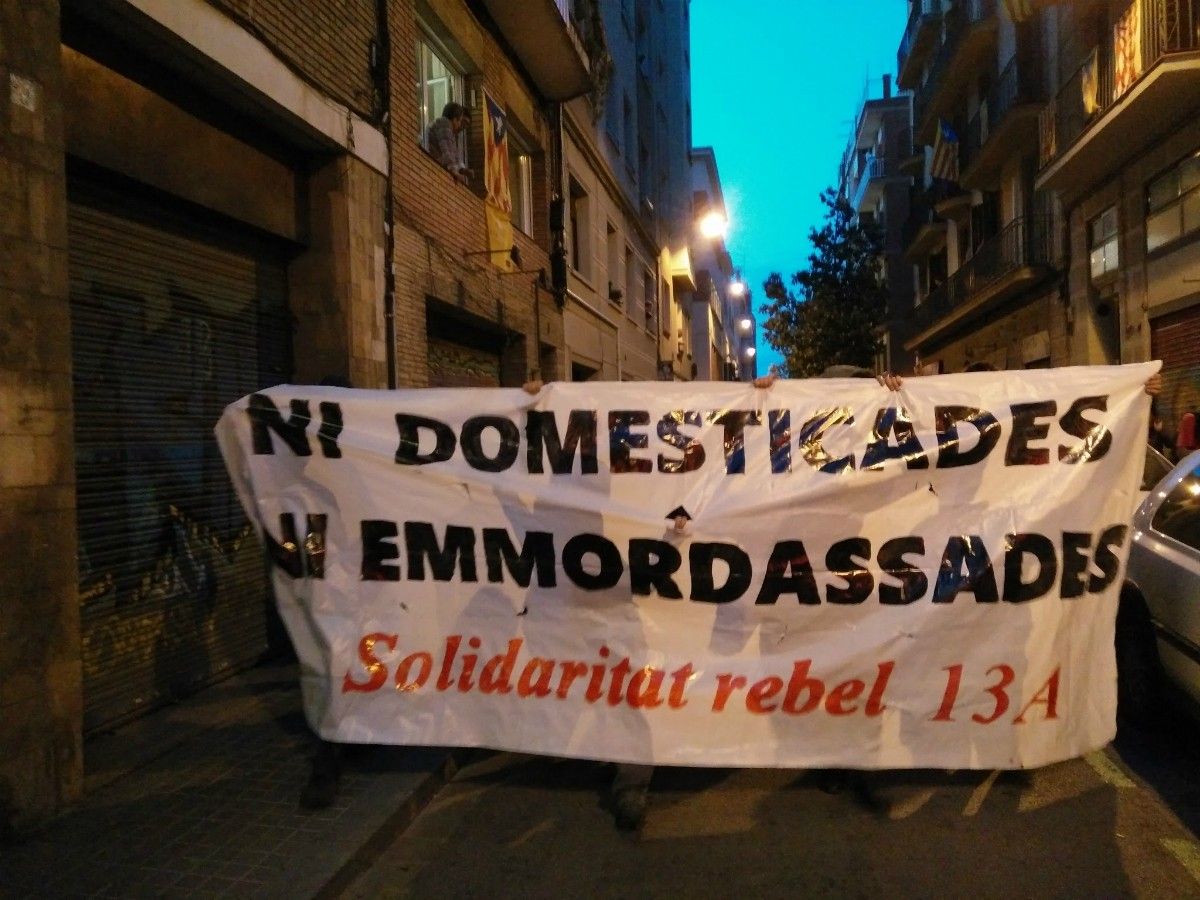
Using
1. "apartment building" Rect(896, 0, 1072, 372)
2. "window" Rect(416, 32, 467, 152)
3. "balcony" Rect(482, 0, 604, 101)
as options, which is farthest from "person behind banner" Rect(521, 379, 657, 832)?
"apartment building" Rect(896, 0, 1072, 372)

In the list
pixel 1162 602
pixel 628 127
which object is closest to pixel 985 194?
pixel 628 127

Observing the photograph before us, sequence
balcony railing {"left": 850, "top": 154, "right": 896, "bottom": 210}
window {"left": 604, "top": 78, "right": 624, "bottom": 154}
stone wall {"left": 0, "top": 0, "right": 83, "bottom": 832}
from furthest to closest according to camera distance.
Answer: balcony railing {"left": 850, "top": 154, "right": 896, "bottom": 210} < window {"left": 604, "top": 78, "right": 624, "bottom": 154} < stone wall {"left": 0, "top": 0, "right": 83, "bottom": 832}

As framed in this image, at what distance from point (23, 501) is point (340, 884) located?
2.06m

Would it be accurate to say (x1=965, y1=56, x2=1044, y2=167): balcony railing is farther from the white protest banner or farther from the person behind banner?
the person behind banner

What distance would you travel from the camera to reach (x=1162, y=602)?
466 cm

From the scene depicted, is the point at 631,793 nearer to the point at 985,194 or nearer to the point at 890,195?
the point at 985,194

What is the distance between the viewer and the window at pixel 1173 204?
12586 mm

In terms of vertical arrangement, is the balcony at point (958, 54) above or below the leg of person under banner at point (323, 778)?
above

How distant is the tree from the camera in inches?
1283

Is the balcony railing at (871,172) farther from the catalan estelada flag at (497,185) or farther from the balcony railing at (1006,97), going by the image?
the catalan estelada flag at (497,185)

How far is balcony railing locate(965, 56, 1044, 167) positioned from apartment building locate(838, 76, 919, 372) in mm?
11543

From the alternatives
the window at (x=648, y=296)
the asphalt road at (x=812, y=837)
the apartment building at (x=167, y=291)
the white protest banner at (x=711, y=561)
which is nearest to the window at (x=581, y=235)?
the window at (x=648, y=296)

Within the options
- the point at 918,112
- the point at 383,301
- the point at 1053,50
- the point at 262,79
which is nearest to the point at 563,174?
the point at 383,301

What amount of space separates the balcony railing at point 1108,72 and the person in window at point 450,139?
9.19m
